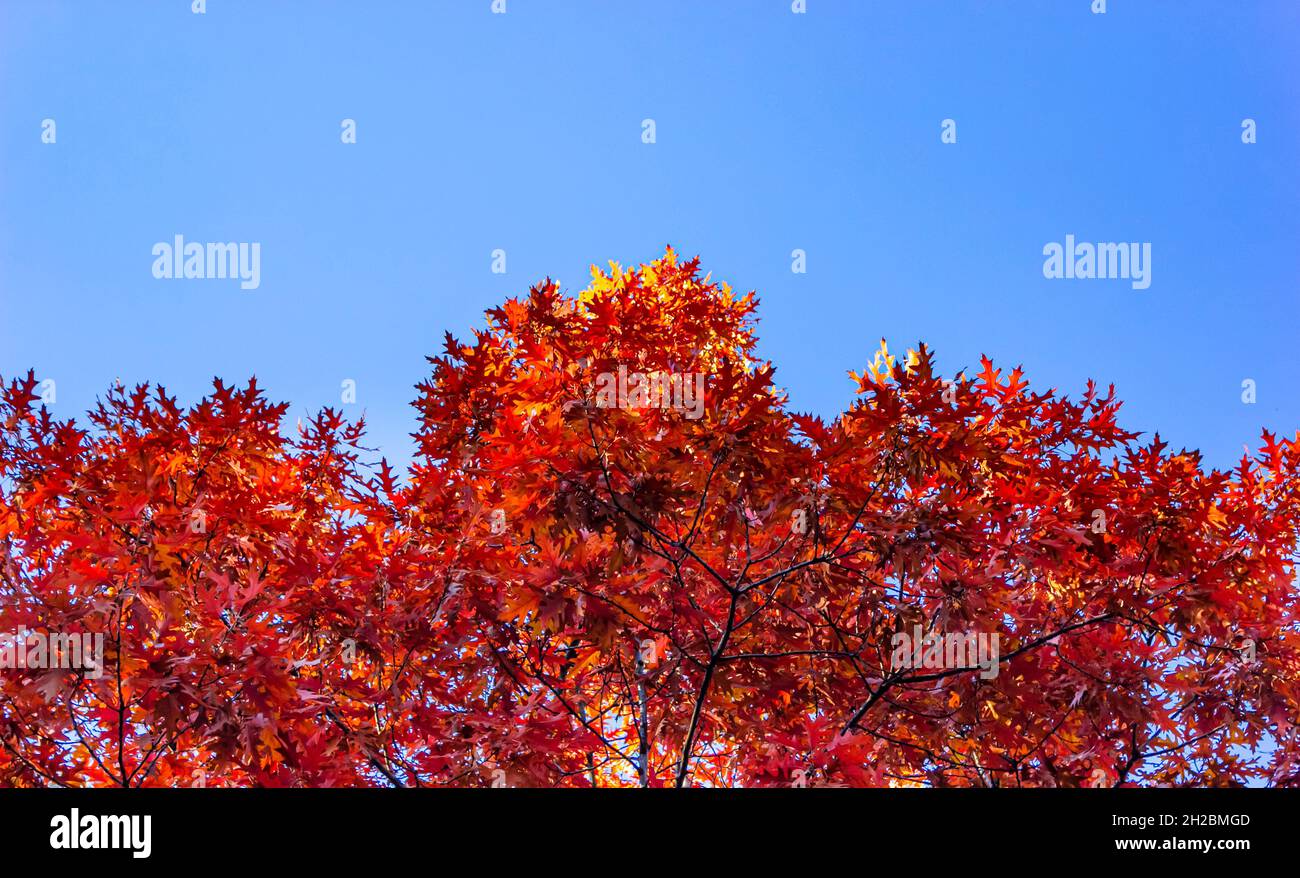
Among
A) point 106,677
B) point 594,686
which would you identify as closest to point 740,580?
point 594,686

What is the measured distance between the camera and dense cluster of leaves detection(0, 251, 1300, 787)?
593 centimetres

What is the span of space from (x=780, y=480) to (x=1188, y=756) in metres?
5.12

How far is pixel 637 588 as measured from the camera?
6090 millimetres

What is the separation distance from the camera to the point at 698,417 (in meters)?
5.95

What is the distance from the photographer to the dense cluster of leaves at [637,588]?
5.93 meters
